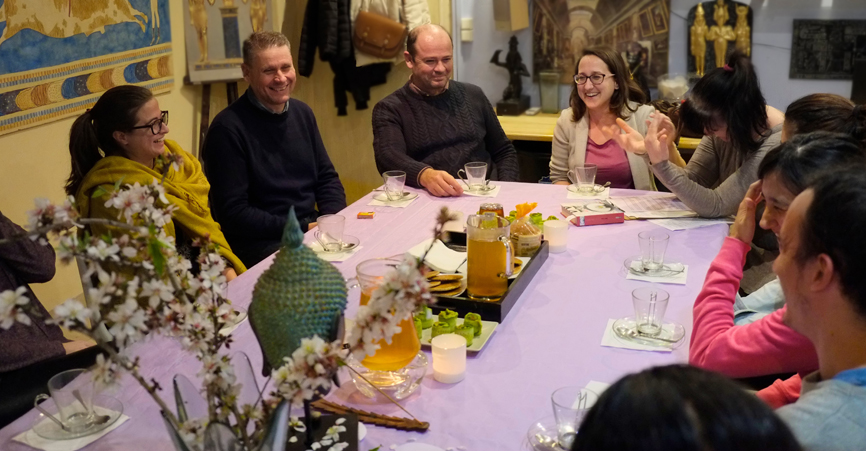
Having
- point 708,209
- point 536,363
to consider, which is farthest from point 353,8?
point 536,363

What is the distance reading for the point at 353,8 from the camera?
177 inches

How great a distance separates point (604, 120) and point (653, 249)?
1.34 meters

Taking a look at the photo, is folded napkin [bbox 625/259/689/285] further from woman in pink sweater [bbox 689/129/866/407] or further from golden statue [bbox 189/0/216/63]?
golden statue [bbox 189/0/216/63]

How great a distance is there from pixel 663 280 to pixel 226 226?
5.52 ft

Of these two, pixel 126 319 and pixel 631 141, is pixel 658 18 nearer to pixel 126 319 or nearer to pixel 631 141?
pixel 631 141

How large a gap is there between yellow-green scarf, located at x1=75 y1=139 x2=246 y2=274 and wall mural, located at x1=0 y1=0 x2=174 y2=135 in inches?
27.0

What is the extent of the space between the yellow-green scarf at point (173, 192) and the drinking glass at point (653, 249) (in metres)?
1.22

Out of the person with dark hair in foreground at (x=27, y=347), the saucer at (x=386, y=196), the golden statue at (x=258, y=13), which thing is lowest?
the person with dark hair in foreground at (x=27, y=347)

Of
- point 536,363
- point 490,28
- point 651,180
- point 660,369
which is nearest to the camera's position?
point 660,369

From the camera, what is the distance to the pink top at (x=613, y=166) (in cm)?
322

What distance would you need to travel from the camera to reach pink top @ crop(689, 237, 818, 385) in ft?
4.58

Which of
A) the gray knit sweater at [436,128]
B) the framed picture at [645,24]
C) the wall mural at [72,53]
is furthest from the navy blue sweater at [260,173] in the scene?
the framed picture at [645,24]

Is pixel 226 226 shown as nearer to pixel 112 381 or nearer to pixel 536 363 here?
pixel 536 363

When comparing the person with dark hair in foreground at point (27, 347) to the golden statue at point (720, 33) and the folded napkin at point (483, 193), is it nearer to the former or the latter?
the folded napkin at point (483, 193)
